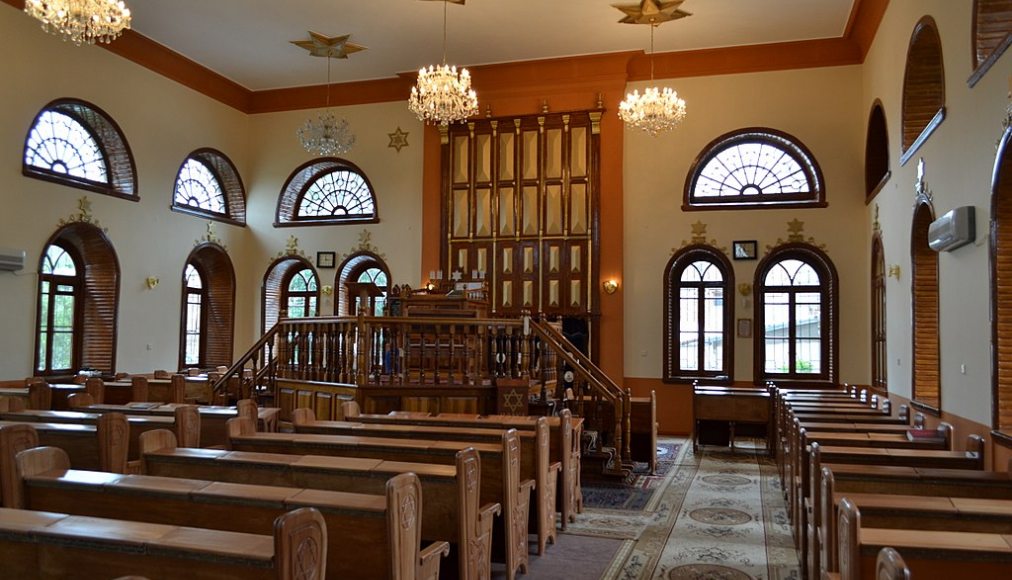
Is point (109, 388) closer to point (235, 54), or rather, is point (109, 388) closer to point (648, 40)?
point (235, 54)

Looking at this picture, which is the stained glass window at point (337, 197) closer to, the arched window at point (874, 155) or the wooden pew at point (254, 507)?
the arched window at point (874, 155)

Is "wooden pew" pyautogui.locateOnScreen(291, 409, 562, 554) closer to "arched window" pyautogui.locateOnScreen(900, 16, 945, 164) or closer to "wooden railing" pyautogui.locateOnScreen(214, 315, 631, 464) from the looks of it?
"wooden railing" pyautogui.locateOnScreen(214, 315, 631, 464)

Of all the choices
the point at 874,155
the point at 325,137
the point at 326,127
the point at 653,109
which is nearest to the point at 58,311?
the point at 325,137

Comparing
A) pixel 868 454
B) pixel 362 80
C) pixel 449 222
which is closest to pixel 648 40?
pixel 449 222

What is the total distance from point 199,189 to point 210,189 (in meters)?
0.38

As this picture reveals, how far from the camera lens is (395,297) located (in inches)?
433

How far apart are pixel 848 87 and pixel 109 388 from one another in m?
12.5

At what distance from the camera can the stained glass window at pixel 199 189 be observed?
47.9 ft

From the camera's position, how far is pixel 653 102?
1158 centimetres

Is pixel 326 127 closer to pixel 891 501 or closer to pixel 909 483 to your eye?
pixel 909 483

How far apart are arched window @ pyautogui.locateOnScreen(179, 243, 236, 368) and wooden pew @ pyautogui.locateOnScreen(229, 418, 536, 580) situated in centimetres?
1096

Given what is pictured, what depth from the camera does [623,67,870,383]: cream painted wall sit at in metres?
12.7

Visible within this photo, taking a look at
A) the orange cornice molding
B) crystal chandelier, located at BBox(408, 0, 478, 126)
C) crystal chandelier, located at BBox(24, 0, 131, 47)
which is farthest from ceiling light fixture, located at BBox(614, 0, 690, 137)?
crystal chandelier, located at BBox(24, 0, 131, 47)

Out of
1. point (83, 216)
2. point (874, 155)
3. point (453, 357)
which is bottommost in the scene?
point (453, 357)
